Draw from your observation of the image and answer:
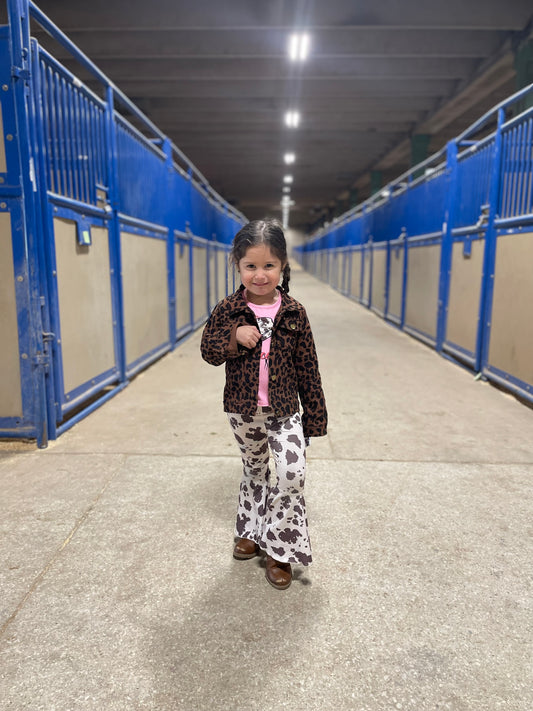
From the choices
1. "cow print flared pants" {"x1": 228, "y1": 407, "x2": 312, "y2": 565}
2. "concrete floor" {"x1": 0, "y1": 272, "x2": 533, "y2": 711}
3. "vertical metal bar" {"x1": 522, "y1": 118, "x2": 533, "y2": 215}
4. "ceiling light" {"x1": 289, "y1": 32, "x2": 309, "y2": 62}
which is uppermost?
"ceiling light" {"x1": 289, "y1": 32, "x2": 309, "y2": 62}

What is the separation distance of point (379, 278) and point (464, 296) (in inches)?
228

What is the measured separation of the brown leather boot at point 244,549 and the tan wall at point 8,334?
196 centimetres

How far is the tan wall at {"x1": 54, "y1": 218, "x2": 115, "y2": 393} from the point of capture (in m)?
3.63

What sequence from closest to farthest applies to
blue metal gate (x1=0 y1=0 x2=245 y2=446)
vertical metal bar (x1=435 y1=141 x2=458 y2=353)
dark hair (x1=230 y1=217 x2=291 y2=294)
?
dark hair (x1=230 y1=217 x2=291 y2=294) → blue metal gate (x1=0 y1=0 x2=245 y2=446) → vertical metal bar (x1=435 y1=141 x2=458 y2=353)

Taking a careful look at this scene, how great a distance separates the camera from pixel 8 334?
129 inches

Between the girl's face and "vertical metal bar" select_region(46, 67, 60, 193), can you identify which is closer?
the girl's face

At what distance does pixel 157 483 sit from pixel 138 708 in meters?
1.49

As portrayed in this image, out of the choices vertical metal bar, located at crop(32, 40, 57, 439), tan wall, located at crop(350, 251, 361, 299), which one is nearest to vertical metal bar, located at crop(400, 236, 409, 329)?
tan wall, located at crop(350, 251, 361, 299)

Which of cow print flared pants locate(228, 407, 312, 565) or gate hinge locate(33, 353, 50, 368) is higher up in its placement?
gate hinge locate(33, 353, 50, 368)

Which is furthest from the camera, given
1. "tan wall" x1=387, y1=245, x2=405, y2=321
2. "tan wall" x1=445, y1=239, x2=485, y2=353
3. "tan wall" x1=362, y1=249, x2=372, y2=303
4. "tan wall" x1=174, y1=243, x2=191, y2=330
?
"tan wall" x1=362, y1=249, x2=372, y2=303

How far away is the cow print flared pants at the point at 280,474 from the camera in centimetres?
190

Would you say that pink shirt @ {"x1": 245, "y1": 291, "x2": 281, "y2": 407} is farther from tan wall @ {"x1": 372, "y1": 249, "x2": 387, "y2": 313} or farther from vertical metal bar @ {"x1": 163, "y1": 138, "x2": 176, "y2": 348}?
tan wall @ {"x1": 372, "y1": 249, "x2": 387, "y2": 313}

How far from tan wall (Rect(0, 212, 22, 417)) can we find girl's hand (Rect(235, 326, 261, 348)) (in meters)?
2.08

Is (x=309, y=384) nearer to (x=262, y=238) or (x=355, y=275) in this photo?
(x=262, y=238)
